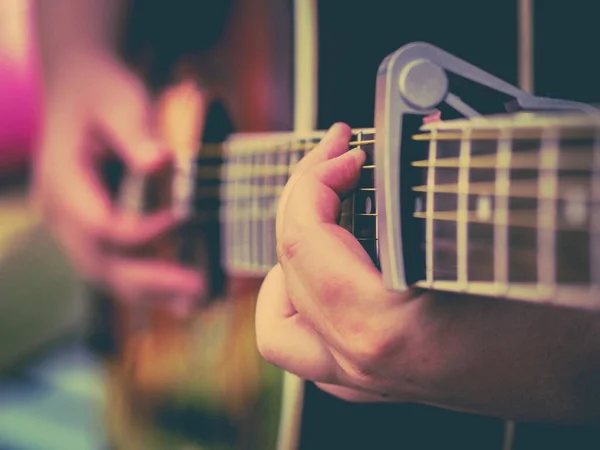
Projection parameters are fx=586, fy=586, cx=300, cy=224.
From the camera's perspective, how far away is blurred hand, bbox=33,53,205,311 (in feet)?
2.60

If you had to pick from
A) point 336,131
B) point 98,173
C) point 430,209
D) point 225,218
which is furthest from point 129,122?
point 430,209

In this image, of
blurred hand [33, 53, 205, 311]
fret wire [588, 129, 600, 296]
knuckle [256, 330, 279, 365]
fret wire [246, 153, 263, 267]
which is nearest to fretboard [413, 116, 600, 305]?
fret wire [588, 129, 600, 296]

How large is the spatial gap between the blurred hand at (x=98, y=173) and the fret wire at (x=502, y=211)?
1.56 feet

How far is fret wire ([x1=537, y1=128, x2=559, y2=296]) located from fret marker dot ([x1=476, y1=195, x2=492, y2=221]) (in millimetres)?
30

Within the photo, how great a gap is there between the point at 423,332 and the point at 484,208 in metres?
0.09

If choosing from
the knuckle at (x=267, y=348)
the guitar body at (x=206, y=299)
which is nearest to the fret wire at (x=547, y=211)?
the knuckle at (x=267, y=348)

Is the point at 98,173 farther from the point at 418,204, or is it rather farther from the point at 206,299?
the point at 418,204

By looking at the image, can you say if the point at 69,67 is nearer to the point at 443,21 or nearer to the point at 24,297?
the point at 24,297

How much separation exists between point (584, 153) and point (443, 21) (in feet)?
0.71

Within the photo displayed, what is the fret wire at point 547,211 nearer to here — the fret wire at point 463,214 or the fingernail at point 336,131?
the fret wire at point 463,214

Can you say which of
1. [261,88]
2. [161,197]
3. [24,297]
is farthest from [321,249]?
[24,297]

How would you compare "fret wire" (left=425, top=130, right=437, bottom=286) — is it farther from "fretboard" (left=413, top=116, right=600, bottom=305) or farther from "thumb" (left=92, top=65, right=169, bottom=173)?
"thumb" (left=92, top=65, right=169, bottom=173)

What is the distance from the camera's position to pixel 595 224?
0.29m

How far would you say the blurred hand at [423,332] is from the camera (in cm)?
36
